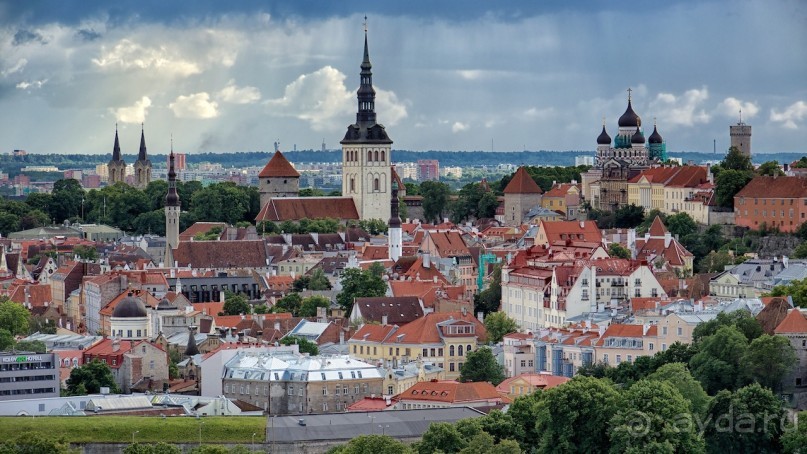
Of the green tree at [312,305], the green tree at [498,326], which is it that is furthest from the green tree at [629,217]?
the green tree at [498,326]

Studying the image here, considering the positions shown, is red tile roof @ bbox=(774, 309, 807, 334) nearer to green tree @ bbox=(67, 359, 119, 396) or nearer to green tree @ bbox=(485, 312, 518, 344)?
green tree @ bbox=(485, 312, 518, 344)

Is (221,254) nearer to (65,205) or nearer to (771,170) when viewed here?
(771,170)

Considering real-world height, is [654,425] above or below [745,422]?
above

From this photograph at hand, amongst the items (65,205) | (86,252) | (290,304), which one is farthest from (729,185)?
(65,205)

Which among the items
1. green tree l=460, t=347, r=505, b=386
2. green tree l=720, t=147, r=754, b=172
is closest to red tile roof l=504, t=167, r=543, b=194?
green tree l=720, t=147, r=754, b=172

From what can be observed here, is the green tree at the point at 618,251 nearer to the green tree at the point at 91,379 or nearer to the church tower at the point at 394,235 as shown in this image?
the church tower at the point at 394,235

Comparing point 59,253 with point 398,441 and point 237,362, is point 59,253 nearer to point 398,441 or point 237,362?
point 237,362

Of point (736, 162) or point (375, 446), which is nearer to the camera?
point (375, 446)
